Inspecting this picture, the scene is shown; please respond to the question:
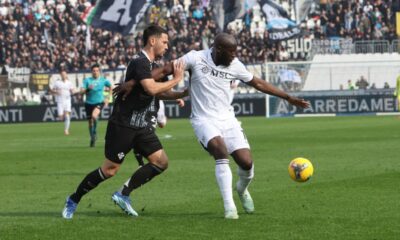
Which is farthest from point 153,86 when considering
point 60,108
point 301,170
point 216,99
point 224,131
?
point 60,108

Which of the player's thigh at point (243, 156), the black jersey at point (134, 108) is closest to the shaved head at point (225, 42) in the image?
the black jersey at point (134, 108)

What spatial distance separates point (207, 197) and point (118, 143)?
2.52m

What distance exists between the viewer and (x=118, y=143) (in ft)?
39.7

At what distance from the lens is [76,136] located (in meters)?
34.8

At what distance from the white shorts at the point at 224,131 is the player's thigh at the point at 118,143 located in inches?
31.5

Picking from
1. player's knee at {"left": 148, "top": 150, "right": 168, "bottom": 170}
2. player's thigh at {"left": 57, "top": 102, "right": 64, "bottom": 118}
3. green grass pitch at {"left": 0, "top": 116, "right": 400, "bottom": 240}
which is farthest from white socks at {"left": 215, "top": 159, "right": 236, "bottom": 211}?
player's thigh at {"left": 57, "top": 102, "right": 64, "bottom": 118}

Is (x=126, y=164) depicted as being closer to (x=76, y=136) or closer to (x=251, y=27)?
(x=76, y=136)

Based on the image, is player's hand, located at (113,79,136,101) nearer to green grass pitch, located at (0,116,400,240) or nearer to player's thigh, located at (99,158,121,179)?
player's thigh, located at (99,158,121,179)

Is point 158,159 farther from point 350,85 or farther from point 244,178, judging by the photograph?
point 350,85

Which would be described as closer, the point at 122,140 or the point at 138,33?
the point at 122,140

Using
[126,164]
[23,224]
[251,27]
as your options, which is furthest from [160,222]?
[251,27]

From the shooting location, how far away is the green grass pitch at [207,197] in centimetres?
1065

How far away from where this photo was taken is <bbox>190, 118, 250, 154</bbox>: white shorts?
11.9 m

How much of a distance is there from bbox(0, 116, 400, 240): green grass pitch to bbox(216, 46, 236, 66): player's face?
1823 mm
